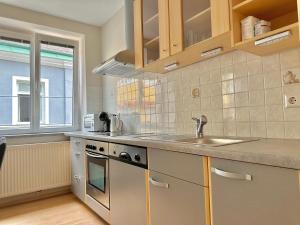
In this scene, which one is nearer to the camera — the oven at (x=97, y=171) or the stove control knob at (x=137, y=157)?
the stove control knob at (x=137, y=157)

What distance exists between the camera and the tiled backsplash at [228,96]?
1.32 meters

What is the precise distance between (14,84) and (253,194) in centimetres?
313

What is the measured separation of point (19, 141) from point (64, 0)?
1.86 m

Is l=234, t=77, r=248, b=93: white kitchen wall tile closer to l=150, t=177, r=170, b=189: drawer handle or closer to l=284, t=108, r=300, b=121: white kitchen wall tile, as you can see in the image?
l=284, t=108, r=300, b=121: white kitchen wall tile

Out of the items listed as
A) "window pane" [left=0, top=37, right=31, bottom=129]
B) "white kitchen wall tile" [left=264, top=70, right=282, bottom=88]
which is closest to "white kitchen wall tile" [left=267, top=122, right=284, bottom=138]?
"white kitchen wall tile" [left=264, top=70, right=282, bottom=88]

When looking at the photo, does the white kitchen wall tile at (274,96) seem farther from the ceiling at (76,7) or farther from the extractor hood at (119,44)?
the ceiling at (76,7)

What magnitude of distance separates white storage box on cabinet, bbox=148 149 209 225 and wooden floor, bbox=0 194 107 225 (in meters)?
1.04

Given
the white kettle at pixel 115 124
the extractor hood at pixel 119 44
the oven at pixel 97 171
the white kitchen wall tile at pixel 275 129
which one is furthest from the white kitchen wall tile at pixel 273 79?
the white kettle at pixel 115 124

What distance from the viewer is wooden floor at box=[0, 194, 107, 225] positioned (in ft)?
7.15

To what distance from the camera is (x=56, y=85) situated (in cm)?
324

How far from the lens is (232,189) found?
958mm

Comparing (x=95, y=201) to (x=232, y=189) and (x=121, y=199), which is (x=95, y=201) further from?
(x=232, y=189)

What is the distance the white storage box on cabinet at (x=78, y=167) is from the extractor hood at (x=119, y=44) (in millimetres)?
922

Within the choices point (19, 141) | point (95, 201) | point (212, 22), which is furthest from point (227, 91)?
point (19, 141)
